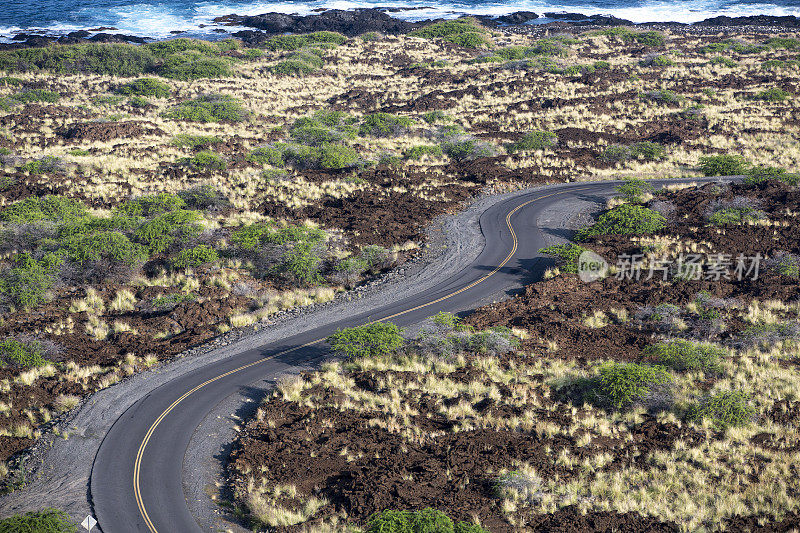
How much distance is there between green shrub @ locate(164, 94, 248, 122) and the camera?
63.5 meters

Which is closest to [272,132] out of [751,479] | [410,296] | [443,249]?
[443,249]

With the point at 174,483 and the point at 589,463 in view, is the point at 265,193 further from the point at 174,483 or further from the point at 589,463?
the point at 589,463

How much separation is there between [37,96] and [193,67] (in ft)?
67.6

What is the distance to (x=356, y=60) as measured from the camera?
3716 inches

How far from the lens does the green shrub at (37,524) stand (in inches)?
570

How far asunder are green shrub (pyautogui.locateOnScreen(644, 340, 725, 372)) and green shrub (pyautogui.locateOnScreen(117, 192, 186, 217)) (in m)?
28.3

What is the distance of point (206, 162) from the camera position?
47.9 metres

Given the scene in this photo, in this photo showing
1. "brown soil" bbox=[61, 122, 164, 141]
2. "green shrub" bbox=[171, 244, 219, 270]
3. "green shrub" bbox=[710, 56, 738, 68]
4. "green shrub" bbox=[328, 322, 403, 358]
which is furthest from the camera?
"green shrub" bbox=[710, 56, 738, 68]

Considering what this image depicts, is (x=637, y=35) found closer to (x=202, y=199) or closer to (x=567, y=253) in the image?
(x=567, y=253)

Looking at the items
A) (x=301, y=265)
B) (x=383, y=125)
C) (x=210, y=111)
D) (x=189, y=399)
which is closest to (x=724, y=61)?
(x=383, y=125)

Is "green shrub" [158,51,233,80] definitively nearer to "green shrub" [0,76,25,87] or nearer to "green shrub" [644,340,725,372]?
"green shrub" [0,76,25,87]

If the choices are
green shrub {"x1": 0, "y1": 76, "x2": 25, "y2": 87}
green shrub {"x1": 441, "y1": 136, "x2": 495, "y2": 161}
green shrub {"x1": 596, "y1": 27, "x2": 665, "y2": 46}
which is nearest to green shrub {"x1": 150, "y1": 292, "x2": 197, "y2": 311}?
green shrub {"x1": 441, "y1": 136, "x2": 495, "y2": 161}

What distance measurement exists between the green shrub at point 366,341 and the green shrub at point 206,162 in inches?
1094

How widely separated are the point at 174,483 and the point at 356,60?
85262mm
